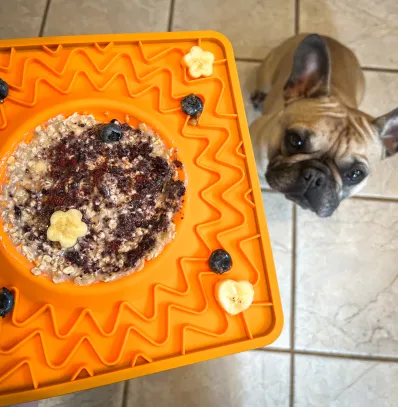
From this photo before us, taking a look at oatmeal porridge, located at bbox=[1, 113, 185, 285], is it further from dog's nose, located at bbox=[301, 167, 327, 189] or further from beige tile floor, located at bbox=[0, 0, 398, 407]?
beige tile floor, located at bbox=[0, 0, 398, 407]

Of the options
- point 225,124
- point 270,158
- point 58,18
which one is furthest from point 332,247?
point 58,18

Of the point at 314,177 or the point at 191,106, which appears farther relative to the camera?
the point at 314,177

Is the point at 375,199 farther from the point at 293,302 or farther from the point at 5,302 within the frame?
the point at 5,302

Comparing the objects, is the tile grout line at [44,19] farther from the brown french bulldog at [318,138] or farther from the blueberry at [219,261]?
the blueberry at [219,261]

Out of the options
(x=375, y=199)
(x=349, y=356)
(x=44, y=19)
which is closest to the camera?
(x=349, y=356)

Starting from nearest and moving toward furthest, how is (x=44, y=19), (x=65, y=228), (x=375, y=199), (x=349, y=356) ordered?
(x=65, y=228), (x=349, y=356), (x=375, y=199), (x=44, y=19)

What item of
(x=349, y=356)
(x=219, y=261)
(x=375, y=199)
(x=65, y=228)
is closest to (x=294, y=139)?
(x=219, y=261)

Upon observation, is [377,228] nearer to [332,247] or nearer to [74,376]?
[332,247]

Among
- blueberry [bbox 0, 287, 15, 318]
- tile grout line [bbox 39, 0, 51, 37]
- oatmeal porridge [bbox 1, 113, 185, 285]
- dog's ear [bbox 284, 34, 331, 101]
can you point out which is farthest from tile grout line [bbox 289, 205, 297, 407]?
tile grout line [bbox 39, 0, 51, 37]
